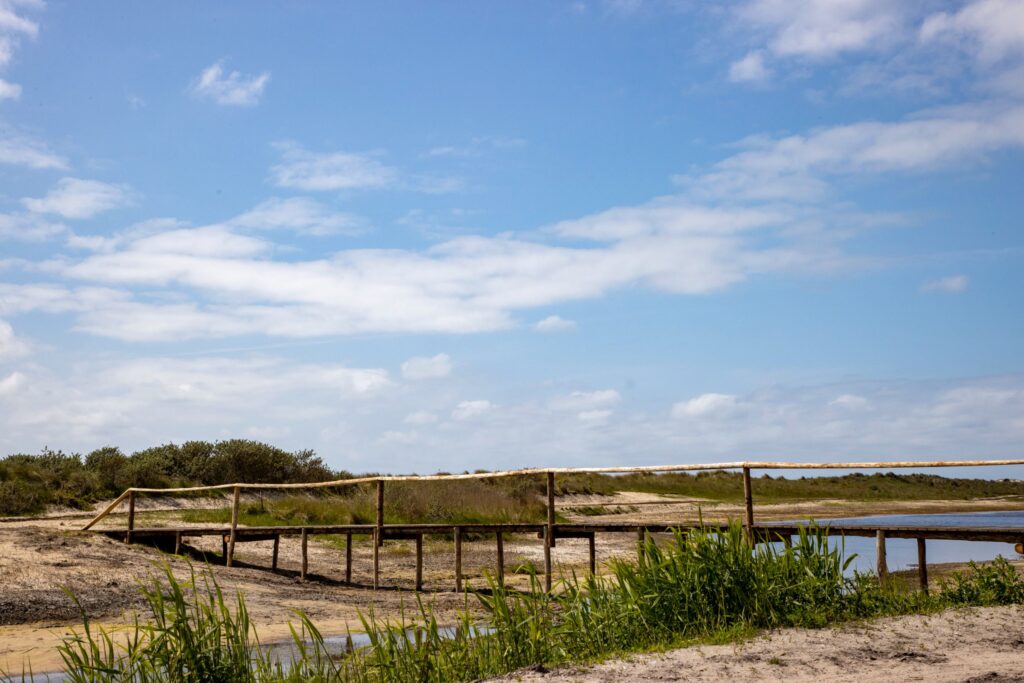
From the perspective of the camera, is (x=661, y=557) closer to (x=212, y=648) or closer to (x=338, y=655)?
(x=212, y=648)

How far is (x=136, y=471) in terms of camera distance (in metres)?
29.9

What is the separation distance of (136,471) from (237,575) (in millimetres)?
13381

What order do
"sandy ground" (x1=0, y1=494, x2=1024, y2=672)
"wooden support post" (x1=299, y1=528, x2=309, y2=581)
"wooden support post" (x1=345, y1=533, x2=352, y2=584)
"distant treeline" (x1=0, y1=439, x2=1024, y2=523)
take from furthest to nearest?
"distant treeline" (x1=0, y1=439, x2=1024, y2=523), "wooden support post" (x1=299, y1=528, x2=309, y2=581), "wooden support post" (x1=345, y1=533, x2=352, y2=584), "sandy ground" (x1=0, y1=494, x2=1024, y2=672)

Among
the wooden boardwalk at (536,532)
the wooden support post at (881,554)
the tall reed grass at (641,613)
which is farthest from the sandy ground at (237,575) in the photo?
the wooden support post at (881,554)

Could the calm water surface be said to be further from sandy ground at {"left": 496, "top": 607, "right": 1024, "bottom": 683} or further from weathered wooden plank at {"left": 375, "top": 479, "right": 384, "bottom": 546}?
sandy ground at {"left": 496, "top": 607, "right": 1024, "bottom": 683}

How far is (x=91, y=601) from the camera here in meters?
14.4

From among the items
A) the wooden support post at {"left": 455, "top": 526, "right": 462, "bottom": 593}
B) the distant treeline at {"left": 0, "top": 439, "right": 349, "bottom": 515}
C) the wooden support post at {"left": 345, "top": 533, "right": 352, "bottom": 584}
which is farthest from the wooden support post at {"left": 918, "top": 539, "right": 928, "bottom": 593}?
the distant treeline at {"left": 0, "top": 439, "right": 349, "bottom": 515}

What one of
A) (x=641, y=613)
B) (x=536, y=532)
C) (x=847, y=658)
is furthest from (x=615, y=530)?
(x=847, y=658)

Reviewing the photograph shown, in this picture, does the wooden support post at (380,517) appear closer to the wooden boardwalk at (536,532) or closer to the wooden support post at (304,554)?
the wooden boardwalk at (536,532)

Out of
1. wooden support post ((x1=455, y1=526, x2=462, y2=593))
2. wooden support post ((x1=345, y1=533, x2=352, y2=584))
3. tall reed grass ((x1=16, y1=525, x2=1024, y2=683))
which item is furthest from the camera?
wooden support post ((x1=345, y1=533, x2=352, y2=584))

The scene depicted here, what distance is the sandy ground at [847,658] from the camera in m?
6.00

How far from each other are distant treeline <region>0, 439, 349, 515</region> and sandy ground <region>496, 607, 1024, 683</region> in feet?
73.8

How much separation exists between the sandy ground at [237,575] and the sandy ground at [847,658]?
2490mm

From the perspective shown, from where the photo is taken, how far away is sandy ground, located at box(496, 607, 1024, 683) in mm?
5996
